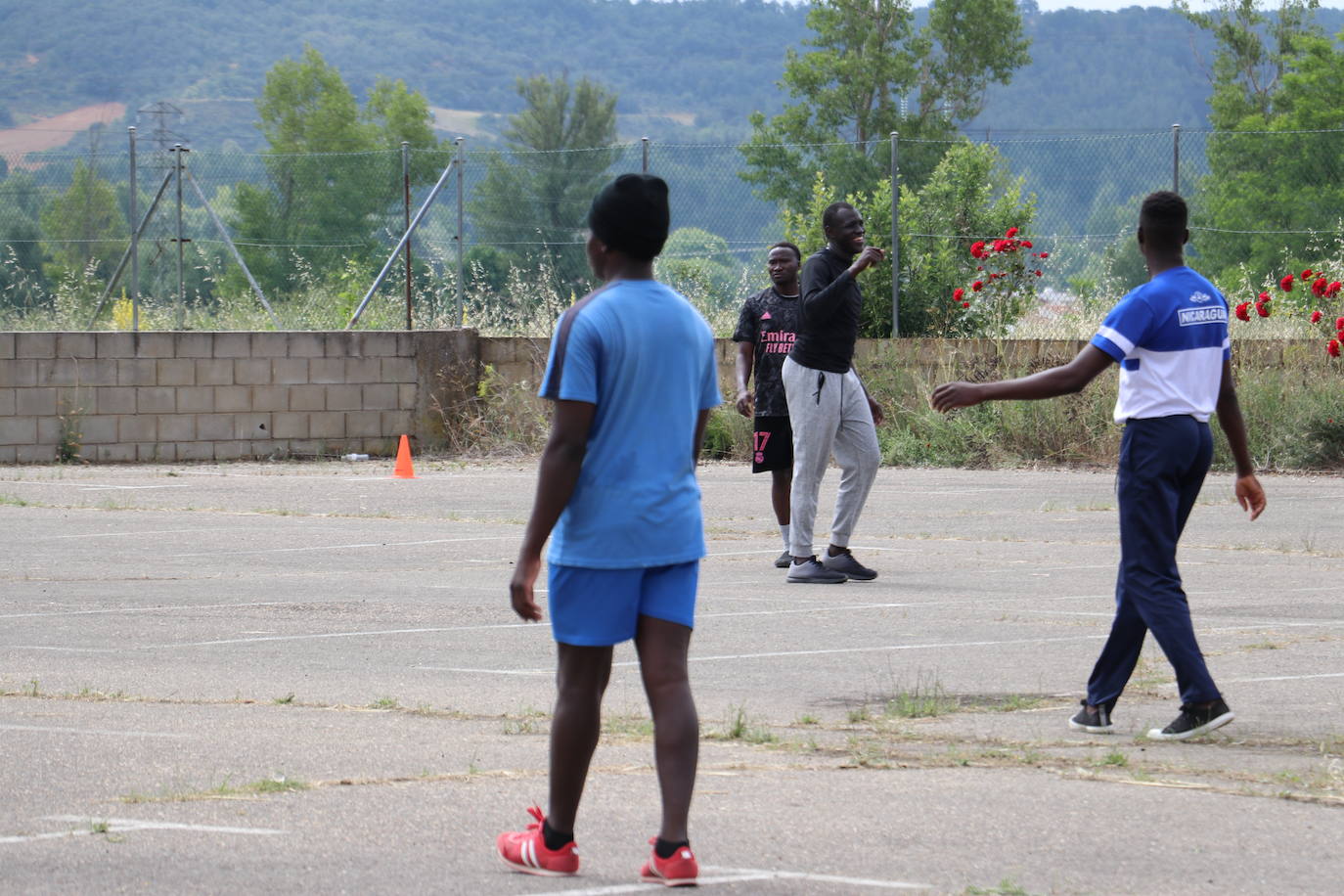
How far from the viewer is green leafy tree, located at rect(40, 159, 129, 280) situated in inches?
809

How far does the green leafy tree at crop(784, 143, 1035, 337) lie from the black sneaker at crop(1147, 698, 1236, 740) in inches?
561

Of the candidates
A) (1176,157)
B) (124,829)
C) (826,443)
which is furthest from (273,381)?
(124,829)

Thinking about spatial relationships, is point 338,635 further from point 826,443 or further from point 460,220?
point 460,220

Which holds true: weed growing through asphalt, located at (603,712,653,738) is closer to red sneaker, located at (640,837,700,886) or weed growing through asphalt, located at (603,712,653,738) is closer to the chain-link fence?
red sneaker, located at (640,837,700,886)

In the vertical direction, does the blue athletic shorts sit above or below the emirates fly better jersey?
below

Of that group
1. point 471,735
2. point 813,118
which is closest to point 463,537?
point 471,735

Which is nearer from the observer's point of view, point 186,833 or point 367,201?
point 186,833

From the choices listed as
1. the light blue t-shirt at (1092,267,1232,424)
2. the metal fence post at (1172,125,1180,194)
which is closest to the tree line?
the metal fence post at (1172,125,1180,194)

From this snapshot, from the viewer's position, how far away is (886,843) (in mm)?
4656

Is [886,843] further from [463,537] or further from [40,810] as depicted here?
[463,537]

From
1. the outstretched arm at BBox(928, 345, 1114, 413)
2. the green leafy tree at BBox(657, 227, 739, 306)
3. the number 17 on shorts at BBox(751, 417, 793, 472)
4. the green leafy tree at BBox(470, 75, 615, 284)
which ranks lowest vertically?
the number 17 on shorts at BBox(751, 417, 793, 472)

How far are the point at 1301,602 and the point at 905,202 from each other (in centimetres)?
1246

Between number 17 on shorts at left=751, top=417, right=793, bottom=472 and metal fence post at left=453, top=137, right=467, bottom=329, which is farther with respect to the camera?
metal fence post at left=453, top=137, right=467, bottom=329

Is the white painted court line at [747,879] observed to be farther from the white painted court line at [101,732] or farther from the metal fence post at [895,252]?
the metal fence post at [895,252]
